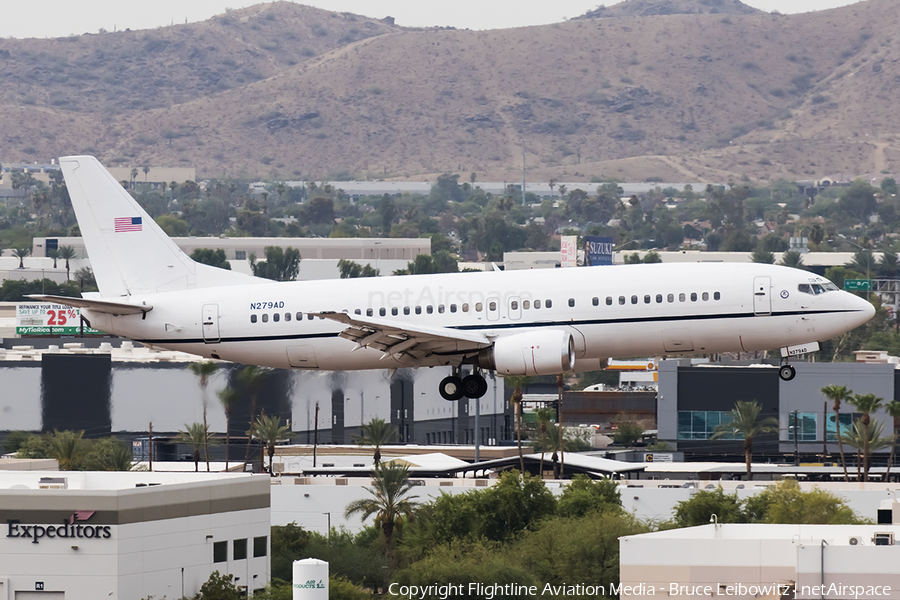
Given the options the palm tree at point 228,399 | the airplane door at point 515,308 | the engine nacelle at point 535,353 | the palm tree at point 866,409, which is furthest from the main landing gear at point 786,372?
the palm tree at point 228,399

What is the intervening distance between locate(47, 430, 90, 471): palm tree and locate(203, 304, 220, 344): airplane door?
63.4 metres

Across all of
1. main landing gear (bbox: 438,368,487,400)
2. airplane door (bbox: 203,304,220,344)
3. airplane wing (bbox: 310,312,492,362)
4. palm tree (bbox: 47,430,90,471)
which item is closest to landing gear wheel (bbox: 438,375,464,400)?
main landing gear (bbox: 438,368,487,400)

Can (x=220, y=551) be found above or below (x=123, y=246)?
below

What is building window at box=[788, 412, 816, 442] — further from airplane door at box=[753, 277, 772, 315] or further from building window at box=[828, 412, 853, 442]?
airplane door at box=[753, 277, 772, 315]

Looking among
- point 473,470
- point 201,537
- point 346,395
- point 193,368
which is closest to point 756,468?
point 473,470

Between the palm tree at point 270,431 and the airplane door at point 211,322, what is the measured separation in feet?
221

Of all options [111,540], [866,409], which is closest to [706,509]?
[866,409]

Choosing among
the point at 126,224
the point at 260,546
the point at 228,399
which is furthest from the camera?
the point at 228,399

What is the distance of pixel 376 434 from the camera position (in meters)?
137

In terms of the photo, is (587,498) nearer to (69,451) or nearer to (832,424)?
(69,451)

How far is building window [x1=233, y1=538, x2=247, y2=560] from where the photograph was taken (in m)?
74.0

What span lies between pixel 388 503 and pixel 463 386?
47.1m

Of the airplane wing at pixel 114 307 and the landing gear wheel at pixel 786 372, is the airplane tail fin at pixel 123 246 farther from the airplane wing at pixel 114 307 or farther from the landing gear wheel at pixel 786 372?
the landing gear wheel at pixel 786 372

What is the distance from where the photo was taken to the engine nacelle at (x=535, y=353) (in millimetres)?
61625
